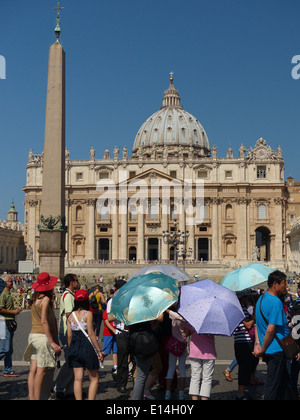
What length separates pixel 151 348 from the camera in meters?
6.10

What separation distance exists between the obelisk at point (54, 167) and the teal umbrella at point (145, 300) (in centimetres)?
1057

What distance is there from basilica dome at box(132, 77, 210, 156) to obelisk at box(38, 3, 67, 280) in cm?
7305

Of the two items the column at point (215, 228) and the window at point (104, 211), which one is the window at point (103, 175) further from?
the column at point (215, 228)

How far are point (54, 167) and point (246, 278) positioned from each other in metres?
9.87

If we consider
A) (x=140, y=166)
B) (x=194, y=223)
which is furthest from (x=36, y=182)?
(x=194, y=223)

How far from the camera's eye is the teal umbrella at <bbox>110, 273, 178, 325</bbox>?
611cm

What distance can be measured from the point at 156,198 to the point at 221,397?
56.9 m

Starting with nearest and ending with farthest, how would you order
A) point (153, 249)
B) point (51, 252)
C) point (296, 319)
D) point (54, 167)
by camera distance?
point (296, 319) < point (54, 167) < point (51, 252) < point (153, 249)

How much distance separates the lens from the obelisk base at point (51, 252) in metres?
17.3

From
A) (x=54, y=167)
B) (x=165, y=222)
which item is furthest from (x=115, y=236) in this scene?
(x=54, y=167)

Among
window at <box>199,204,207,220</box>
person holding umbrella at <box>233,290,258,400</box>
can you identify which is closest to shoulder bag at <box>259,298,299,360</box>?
person holding umbrella at <box>233,290,258,400</box>

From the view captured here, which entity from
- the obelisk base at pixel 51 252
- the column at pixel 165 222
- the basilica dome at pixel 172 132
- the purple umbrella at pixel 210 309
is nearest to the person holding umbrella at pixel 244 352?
the purple umbrella at pixel 210 309

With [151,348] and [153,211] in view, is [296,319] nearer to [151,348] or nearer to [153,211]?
[151,348]

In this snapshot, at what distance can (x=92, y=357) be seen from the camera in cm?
635
